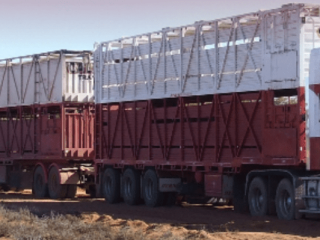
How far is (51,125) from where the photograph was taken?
31.8 meters

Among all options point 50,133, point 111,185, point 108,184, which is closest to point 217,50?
point 111,185

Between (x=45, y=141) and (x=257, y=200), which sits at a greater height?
(x=45, y=141)

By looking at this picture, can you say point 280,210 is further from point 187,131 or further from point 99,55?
point 99,55

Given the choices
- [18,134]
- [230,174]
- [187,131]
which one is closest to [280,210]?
[230,174]

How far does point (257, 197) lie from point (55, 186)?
11166 millimetres

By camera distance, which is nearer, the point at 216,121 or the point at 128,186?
the point at 216,121

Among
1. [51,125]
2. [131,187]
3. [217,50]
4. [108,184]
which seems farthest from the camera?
[51,125]

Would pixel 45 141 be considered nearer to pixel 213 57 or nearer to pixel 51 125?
pixel 51 125

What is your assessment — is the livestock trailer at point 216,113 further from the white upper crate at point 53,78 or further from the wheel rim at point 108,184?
the white upper crate at point 53,78

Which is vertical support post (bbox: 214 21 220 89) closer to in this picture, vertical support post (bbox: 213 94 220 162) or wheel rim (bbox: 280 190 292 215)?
vertical support post (bbox: 213 94 220 162)

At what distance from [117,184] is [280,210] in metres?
8.87

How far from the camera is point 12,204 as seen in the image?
27.4 meters

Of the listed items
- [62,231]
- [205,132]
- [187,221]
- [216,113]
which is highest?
[216,113]

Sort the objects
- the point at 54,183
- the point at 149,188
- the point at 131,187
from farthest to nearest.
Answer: the point at 54,183 → the point at 131,187 → the point at 149,188
